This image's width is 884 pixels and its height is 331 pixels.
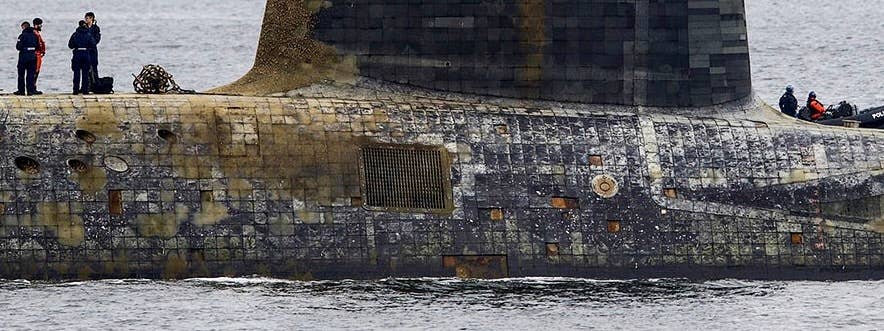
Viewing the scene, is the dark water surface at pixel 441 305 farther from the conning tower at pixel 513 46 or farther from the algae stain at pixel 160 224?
the conning tower at pixel 513 46

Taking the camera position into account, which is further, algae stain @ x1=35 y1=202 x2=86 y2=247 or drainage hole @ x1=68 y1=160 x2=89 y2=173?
drainage hole @ x1=68 y1=160 x2=89 y2=173

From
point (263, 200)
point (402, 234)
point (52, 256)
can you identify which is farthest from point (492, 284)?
point (52, 256)

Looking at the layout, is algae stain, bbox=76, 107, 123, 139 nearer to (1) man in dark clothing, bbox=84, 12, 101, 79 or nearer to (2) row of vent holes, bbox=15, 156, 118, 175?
(2) row of vent holes, bbox=15, 156, 118, 175

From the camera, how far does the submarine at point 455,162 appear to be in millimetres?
34250

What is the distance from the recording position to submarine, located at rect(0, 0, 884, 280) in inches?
1348

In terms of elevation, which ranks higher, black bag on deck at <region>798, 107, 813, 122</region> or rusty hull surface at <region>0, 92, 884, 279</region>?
black bag on deck at <region>798, 107, 813, 122</region>

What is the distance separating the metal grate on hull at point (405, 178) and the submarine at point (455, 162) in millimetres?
38

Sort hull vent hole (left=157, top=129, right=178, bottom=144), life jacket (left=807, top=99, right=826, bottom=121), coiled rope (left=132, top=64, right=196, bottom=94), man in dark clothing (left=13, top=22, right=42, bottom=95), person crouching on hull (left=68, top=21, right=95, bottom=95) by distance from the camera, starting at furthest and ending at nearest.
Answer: life jacket (left=807, top=99, right=826, bottom=121) < person crouching on hull (left=68, top=21, right=95, bottom=95) < man in dark clothing (left=13, top=22, right=42, bottom=95) < coiled rope (left=132, top=64, right=196, bottom=94) < hull vent hole (left=157, top=129, right=178, bottom=144)

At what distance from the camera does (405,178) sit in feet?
116

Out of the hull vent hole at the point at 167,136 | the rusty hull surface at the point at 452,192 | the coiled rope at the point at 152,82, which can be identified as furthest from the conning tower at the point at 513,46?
the hull vent hole at the point at 167,136

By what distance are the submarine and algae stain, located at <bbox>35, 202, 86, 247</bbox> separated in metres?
0.04

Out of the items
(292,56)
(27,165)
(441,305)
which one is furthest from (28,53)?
(441,305)

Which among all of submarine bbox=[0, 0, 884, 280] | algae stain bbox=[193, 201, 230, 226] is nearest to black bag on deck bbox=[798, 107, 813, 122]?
submarine bbox=[0, 0, 884, 280]

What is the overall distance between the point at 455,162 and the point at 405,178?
95 centimetres
